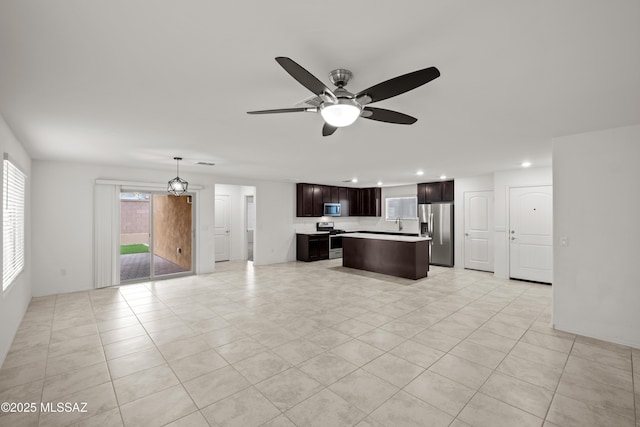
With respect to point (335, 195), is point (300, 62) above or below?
above

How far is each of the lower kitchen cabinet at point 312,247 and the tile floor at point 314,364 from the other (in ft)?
11.8

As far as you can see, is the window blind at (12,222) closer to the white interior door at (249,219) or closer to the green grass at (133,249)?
the white interior door at (249,219)

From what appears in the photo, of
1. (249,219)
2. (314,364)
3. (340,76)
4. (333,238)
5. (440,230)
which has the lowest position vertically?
(314,364)

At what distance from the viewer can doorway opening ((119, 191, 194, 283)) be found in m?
6.45

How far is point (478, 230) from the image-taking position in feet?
23.4

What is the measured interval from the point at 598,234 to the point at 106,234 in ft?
25.4

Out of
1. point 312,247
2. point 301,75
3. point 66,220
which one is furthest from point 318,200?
point 301,75

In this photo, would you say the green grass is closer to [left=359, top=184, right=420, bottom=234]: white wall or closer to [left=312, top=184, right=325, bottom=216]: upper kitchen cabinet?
[left=312, top=184, right=325, bottom=216]: upper kitchen cabinet

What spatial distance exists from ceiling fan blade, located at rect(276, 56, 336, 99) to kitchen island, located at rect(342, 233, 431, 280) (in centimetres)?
513

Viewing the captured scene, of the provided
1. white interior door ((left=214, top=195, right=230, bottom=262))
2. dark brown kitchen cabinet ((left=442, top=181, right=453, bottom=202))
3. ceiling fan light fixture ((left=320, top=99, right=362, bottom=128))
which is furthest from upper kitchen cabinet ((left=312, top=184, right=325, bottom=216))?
ceiling fan light fixture ((left=320, top=99, right=362, bottom=128))

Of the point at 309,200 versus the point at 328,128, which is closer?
the point at 328,128

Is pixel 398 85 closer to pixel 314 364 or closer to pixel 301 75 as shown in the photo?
pixel 301 75

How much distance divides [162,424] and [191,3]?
8.40ft

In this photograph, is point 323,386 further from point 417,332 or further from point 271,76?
point 271,76
